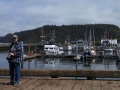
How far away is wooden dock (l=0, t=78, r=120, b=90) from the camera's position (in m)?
8.17

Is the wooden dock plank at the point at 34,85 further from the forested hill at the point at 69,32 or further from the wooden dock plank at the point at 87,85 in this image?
the forested hill at the point at 69,32

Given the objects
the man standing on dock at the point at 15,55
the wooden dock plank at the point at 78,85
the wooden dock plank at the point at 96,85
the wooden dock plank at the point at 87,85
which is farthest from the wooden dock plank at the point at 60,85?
the man standing on dock at the point at 15,55

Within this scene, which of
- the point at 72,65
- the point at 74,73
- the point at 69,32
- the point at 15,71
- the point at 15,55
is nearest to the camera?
the point at 15,55

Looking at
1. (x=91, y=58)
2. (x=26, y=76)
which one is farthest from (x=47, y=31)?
(x=26, y=76)

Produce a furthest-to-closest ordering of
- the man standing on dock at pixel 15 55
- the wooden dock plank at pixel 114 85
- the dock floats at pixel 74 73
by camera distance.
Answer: the dock floats at pixel 74 73, the man standing on dock at pixel 15 55, the wooden dock plank at pixel 114 85

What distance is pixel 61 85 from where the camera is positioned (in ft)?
28.6

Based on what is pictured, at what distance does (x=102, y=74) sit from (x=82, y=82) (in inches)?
39.6

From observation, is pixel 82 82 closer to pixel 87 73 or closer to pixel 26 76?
pixel 87 73

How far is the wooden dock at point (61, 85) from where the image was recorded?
8173 millimetres

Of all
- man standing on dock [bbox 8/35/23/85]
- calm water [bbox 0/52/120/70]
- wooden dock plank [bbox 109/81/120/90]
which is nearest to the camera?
wooden dock plank [bbox 109/81/120/90]

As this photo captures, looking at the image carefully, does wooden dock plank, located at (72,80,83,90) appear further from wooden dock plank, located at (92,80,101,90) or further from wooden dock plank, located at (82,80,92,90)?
wooden dock plank, located at (92,80,101,90)

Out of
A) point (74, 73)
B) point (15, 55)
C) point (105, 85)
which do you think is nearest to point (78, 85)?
point (105, 85)

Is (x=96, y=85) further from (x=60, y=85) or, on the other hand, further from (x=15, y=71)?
(x=15, y=71)

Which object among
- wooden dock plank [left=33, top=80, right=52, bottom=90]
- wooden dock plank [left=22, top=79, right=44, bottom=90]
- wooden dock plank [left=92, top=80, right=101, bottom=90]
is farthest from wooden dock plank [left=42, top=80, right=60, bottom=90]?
wooden dock plank [left=92, top=80, right=101, bottom=90]
